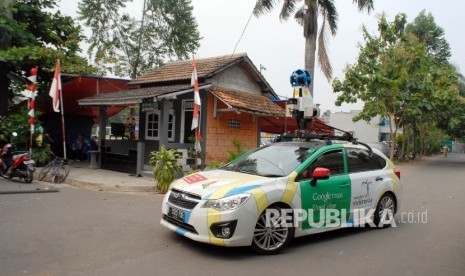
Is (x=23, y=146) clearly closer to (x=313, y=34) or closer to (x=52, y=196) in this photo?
(x=52, y=196)

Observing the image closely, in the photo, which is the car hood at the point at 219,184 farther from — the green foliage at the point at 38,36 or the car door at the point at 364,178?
the green foliage at the point at 38,36

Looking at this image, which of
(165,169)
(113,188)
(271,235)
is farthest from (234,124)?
(271,235)

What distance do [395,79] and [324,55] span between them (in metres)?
8.92

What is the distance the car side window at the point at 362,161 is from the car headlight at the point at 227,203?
2361 millimetres

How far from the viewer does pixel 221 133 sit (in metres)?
15.6

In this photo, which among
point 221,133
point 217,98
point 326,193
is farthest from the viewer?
point 221,133

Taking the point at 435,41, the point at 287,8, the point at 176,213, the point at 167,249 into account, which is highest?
the point at 435,41

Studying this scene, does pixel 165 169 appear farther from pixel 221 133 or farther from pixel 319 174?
pixel 319 174

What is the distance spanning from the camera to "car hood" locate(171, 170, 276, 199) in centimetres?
534

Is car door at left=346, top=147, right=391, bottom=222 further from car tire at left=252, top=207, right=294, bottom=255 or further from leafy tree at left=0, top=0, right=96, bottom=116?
leafy tree at left=0, top=0, right=96, bottom=116

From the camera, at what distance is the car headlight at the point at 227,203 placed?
521 centimetres

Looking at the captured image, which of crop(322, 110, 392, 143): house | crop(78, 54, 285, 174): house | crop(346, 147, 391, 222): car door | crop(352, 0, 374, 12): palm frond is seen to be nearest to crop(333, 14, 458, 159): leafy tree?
crop(352, 0, 374, 12): palm frond

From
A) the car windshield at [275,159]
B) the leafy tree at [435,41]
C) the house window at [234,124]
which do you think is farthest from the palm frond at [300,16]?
the leafy tree at [435,41]

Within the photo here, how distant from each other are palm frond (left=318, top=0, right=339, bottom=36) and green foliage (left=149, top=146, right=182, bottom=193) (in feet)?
37.4
